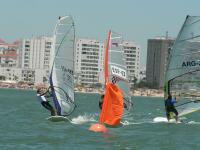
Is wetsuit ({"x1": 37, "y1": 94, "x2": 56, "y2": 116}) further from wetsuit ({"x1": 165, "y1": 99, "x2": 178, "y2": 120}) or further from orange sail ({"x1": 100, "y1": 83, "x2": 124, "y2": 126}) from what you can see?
wetsuit ({"x1": 165, "y1": 99, "x2": 178, "y2": 120})

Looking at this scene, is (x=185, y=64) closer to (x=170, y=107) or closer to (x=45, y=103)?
(x=170, y=107)

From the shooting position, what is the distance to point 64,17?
33125 millimetres

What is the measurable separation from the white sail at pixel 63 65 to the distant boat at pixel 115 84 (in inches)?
76.7

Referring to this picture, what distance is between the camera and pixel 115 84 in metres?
32.6

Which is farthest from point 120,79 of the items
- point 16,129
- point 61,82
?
point 16,129

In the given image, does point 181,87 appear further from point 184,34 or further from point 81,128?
point 81,128

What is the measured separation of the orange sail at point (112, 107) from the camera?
3044cm

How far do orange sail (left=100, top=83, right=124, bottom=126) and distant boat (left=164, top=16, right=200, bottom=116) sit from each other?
4.72 metres

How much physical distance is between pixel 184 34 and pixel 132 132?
24.8 ft

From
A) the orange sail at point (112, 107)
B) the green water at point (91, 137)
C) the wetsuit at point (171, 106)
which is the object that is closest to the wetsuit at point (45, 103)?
the green water at point (91, 137)

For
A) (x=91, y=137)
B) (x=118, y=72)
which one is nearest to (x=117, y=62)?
(x=118, y=72)

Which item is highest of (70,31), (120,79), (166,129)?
(70,31)

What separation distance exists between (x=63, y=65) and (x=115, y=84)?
105 inches

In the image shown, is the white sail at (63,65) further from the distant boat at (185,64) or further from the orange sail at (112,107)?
the distant boat at (185,64)
